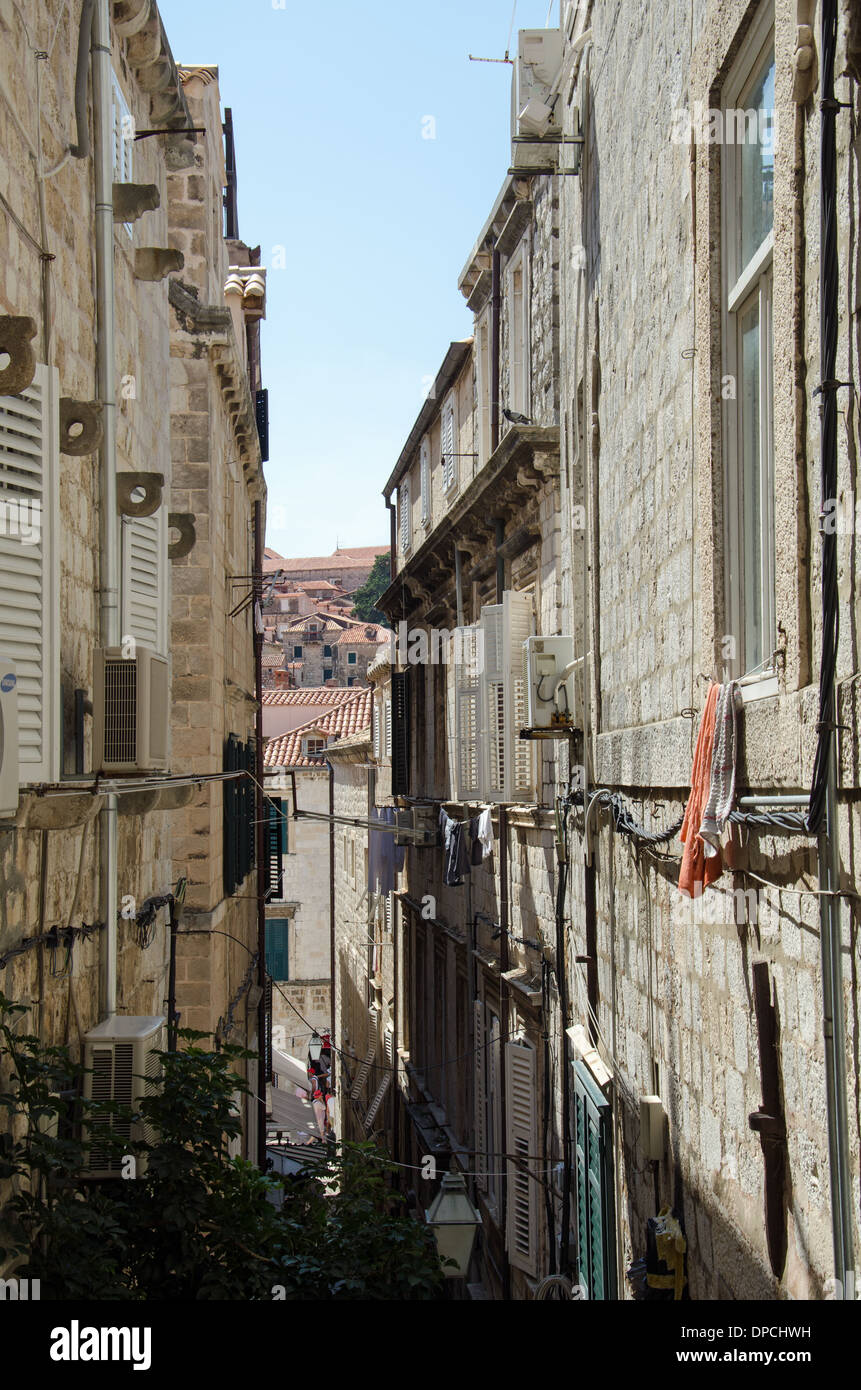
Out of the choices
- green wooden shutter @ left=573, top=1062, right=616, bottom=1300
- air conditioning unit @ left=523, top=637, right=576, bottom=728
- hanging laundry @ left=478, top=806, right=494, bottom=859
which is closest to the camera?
green wooden shutter @ left=573, top=1062, right=616, bottom=1300

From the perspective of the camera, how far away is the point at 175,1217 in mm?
5297

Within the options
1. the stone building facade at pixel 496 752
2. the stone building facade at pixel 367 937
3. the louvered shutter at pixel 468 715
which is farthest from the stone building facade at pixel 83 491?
the stone building facade at pixel 367 937

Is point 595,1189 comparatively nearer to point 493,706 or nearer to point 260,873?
point 493,706

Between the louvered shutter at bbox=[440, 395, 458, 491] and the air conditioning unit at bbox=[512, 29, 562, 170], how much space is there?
21.5ft

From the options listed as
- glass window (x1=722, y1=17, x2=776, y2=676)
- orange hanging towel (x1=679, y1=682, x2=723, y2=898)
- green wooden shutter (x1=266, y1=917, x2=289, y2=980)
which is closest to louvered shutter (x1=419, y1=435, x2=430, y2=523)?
glass window (x1=722, y1=17, x2=776, y2=676)

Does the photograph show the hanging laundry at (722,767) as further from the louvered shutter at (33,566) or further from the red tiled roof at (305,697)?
the red tiled roof at (305,697)

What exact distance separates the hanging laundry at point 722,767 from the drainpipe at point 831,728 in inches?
36.9

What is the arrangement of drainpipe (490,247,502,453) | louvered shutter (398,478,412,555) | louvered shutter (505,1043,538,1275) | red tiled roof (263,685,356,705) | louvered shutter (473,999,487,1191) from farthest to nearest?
red tiled roof (263,685,356,705), louvered shutter (398,478,412,555), drainpipe (490,247,502,453), louvered shutter (473,999,487,1191), louvered shutter (505,1043,538,1275)

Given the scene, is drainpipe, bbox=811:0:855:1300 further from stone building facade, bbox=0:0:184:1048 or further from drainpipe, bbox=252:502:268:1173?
drainpipe, bbox=252:502:268:1173

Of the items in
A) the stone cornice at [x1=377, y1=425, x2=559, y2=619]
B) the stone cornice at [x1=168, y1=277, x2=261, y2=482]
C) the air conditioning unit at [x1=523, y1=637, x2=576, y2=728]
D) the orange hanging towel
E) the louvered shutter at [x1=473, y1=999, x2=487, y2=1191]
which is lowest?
the louvered shutter at [x1=473, y1=999, x2=487, y2=1191]

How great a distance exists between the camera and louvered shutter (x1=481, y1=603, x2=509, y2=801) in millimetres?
11391

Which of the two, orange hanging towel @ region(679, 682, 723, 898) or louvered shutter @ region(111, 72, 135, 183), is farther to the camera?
louvered shutter @ region(111, 72, 135, 183)

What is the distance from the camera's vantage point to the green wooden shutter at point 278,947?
37.5 metres

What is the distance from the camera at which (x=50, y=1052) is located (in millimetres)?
5020
